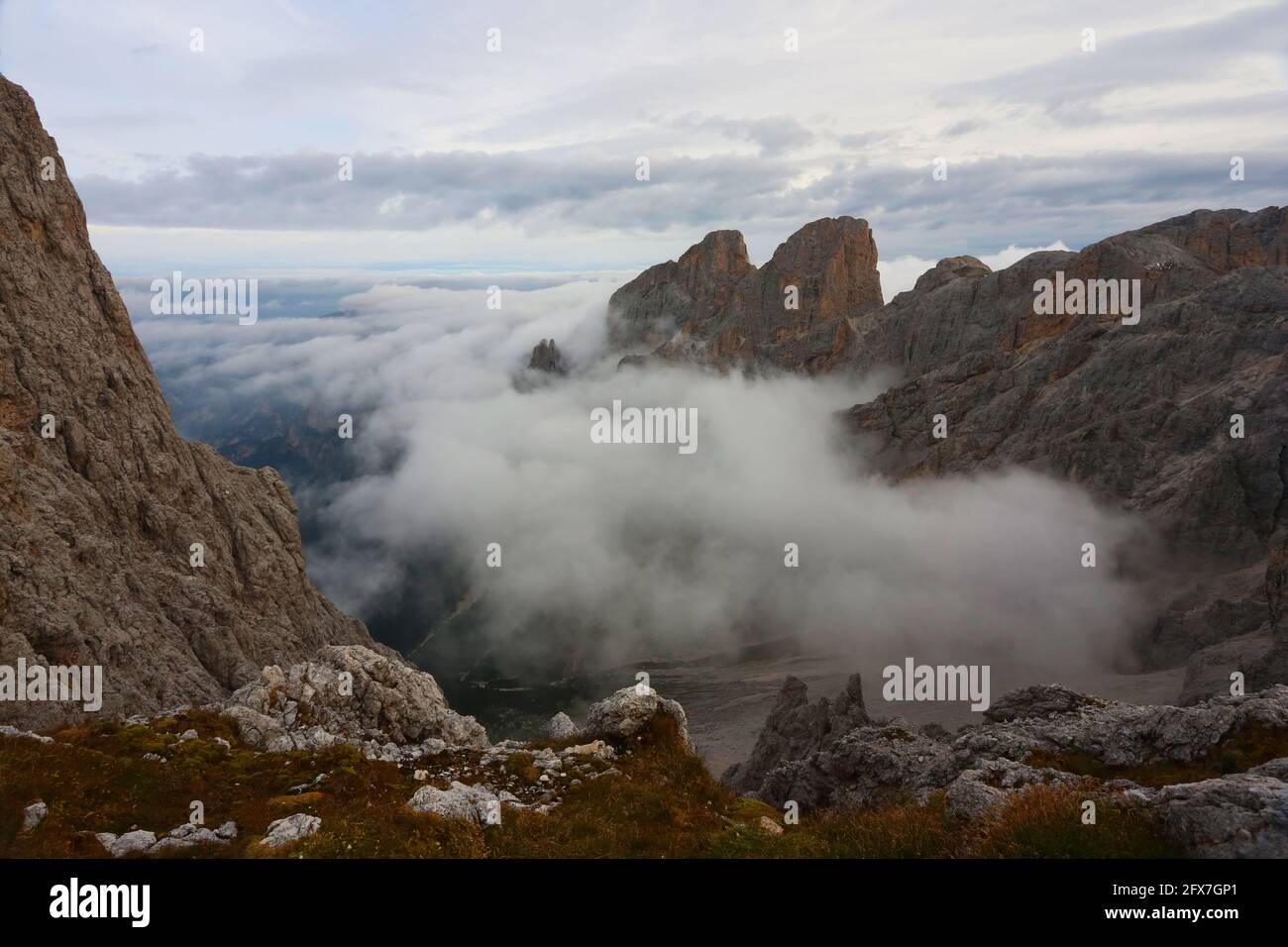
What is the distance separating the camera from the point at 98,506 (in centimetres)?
8731

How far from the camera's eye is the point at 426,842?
674 inches

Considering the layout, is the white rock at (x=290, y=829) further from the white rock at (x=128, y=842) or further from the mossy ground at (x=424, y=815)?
the white rock at (x=128, y=842)

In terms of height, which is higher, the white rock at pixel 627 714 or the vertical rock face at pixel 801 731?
the white rock at pixel 627 714

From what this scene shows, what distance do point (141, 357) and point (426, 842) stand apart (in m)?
121

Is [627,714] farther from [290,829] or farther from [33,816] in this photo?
[33,816]

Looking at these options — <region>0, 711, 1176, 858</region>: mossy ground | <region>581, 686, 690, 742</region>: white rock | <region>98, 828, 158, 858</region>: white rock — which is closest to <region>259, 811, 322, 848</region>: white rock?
<region>0, 711, 1176, 858</region>: mossy ground

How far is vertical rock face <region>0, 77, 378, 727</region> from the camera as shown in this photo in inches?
2801

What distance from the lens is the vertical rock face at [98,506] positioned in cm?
7115

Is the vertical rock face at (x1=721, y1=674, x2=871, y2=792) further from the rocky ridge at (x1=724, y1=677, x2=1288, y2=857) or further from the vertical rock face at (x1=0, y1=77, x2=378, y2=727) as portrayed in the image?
the vertical rock face at (x1=0, y1=77, x2=378, y2=727)

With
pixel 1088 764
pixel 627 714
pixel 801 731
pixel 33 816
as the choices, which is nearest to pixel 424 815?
pixel 33 816

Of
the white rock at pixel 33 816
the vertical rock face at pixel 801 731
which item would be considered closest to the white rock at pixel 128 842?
the white rock at pixel 33 816

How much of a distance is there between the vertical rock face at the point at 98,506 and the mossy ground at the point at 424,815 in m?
46.6
